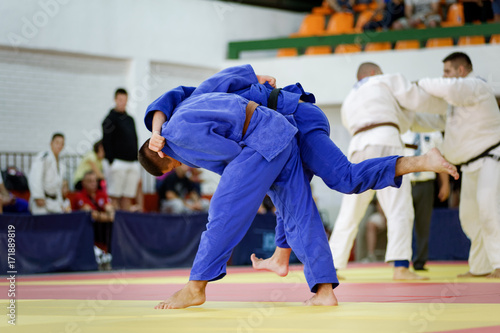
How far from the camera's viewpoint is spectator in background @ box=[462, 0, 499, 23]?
12852mm

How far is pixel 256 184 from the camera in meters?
3.32

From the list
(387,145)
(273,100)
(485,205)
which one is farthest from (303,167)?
(485,205)

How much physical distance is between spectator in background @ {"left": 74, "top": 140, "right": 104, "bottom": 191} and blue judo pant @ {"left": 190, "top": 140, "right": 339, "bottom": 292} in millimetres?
7439

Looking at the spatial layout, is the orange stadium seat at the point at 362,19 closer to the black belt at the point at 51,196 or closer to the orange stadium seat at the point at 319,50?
the orange stadium seat at the point at 319,50

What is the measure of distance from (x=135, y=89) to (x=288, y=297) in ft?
31.8

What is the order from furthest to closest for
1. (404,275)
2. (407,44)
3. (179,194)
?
(407,44), (179,194), (404,275)

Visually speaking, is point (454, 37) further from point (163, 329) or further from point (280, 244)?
point (163, 329)

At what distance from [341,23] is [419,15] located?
190 centimetres

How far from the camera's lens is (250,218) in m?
3.38

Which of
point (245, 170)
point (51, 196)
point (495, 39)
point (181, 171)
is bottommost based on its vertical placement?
point (51, 196)

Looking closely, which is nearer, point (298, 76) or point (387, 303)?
point (387, 303)

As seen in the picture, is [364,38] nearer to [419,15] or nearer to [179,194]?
[419,15]

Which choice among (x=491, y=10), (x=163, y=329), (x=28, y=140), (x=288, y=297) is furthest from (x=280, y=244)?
(x=491, y=10)

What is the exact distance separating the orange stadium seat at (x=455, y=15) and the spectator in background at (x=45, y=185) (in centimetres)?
770
